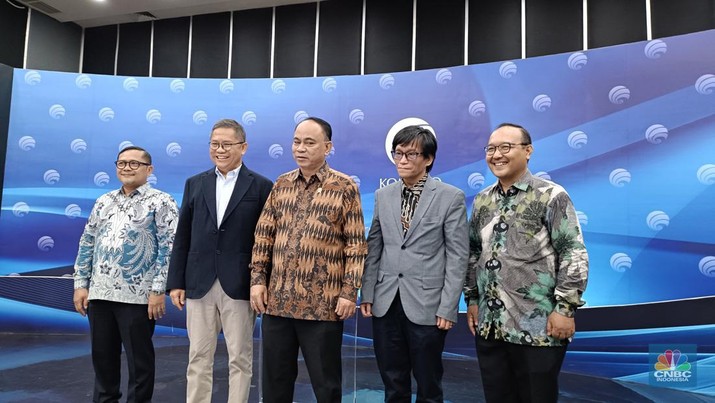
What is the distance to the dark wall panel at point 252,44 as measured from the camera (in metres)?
7.27

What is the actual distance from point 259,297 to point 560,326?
3.96 ft

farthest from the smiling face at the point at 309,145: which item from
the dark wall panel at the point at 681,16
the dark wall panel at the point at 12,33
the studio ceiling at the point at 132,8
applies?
the dark wall panel at the point at 12,33

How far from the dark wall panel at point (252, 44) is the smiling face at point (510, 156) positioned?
5.68m

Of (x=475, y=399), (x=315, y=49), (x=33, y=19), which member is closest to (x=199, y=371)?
(x=475, y=399)

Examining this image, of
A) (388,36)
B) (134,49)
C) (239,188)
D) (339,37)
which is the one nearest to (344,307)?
(239,188)

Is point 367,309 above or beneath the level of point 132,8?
beneath

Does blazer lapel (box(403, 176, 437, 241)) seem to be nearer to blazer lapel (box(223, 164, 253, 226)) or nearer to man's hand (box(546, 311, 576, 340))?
man's hand (box(546, 311, 576, 340))

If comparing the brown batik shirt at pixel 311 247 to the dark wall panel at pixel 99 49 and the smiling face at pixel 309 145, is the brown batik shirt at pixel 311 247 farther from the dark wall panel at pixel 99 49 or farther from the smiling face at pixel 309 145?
the dark wall panel at pixel 99 49

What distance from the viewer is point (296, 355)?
2.19 m

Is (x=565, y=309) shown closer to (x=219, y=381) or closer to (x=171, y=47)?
(x=219, y=381)

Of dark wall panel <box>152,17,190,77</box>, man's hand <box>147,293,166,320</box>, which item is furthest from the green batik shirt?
dark wall panel <box>152,17,190,77</box>

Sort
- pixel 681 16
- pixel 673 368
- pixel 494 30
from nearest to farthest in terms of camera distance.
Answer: pixel 673 368 → pixel 681 16 → pixel 494 30

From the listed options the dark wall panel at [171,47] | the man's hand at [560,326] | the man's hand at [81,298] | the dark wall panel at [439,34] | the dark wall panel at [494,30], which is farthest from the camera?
the dark wall panel at [171,47]

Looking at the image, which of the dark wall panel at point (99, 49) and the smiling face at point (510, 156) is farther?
the dark wall panel at point (99, 49)
